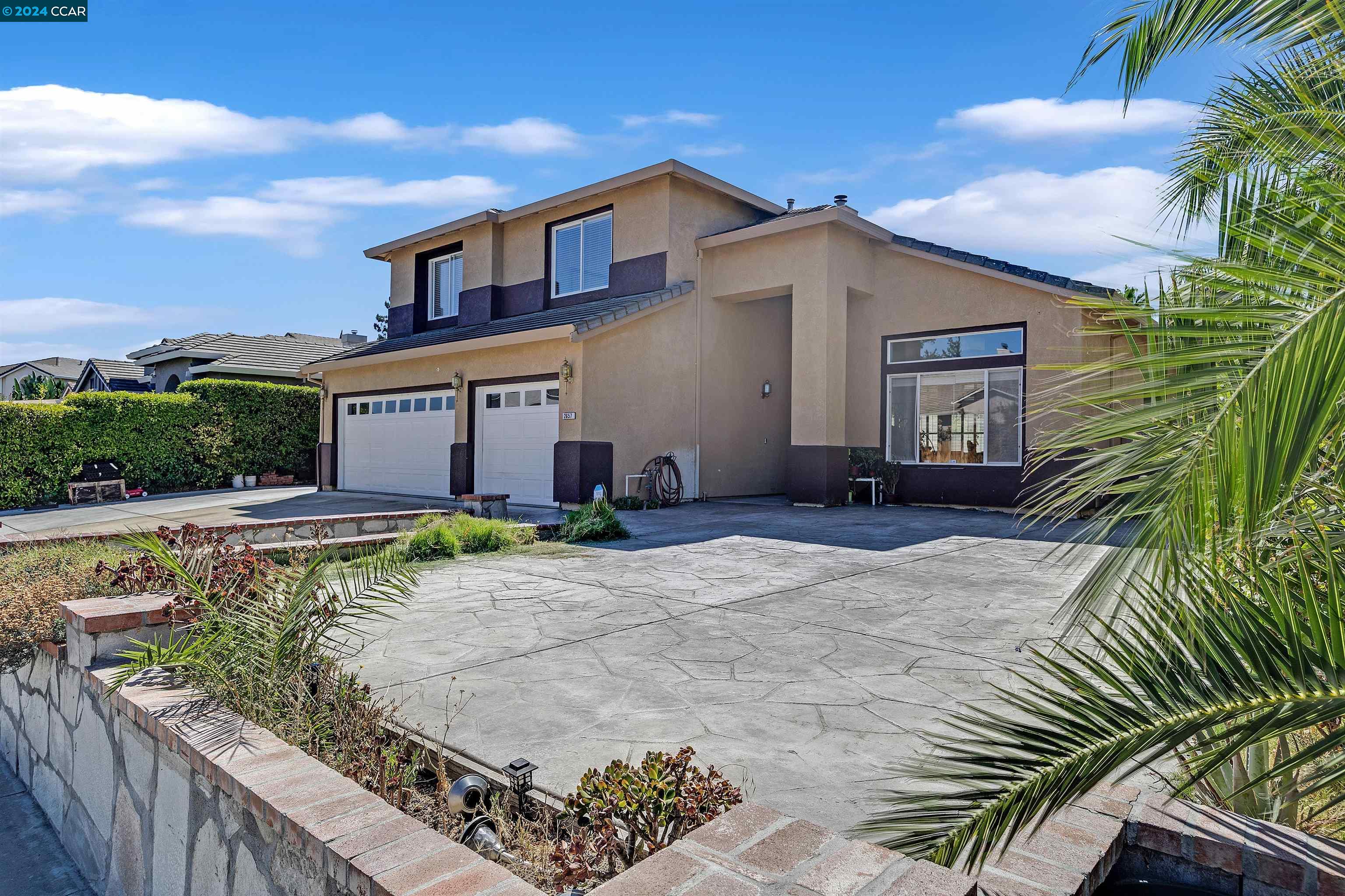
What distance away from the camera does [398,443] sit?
58.7 ft

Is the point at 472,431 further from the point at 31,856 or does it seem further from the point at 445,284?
the point at 31,856

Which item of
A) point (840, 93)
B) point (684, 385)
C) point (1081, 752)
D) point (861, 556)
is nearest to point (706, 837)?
point (1081, 752)

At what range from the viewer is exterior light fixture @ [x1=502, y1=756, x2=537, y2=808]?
278 cm

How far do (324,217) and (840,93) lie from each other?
18.5 meters

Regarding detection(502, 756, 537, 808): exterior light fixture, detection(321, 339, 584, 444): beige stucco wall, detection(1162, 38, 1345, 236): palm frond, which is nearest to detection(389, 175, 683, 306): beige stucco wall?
detection(321, 339, 584, 444): beige stucco wall

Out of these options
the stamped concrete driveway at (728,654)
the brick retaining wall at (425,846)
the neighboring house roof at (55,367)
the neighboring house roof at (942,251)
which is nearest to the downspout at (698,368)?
A: the neighboring house roof at (942,251)

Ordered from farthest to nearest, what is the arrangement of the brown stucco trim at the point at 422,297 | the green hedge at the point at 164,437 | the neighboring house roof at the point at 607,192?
1. the brown stucco trim at the point at 422,297
2. the green hedge at the point at 164,437
3. the neighboring house roof at the point at 607,192

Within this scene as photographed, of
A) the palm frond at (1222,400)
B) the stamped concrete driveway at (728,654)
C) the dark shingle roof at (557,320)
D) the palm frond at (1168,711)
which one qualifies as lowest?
the stamped concrete driveway at (728,654)

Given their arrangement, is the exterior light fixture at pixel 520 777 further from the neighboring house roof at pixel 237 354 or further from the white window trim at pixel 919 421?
the neighboring house roof at pixel 237 354

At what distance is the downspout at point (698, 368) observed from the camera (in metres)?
15.3

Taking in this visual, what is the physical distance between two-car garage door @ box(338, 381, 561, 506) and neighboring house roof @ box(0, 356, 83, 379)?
41.1 metres

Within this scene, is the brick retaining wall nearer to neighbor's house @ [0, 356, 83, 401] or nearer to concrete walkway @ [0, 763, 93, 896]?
concrete walkway @ [0, 763, 93, 896]

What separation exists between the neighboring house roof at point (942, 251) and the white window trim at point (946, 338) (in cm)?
94

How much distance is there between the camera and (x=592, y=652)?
4.93m
